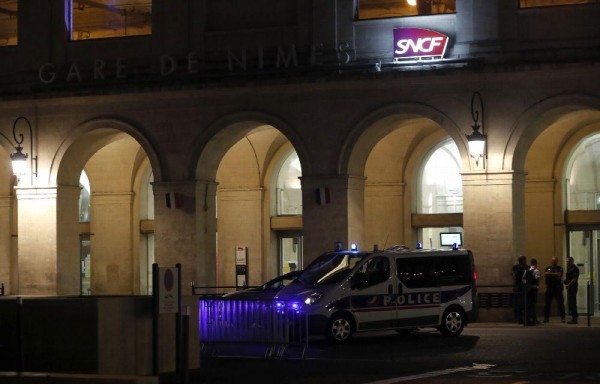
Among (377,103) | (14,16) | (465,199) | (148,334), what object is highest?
(14,16)

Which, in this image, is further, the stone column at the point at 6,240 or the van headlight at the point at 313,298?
the stone column at the point at 6,240

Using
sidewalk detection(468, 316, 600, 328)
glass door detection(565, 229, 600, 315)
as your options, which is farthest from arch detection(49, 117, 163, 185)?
glass door detection(565, 229, 600, 315)

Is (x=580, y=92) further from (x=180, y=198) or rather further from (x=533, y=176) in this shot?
(x=180, y=198)

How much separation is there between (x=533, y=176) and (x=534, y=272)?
6.50 m

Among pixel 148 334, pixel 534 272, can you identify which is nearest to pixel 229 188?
pixel 534 272

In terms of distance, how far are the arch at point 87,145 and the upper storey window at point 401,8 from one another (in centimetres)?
690

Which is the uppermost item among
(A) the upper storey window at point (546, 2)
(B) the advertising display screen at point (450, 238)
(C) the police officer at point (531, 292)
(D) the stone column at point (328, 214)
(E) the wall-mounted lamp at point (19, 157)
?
(A) the upper storey window at point (546, 2)

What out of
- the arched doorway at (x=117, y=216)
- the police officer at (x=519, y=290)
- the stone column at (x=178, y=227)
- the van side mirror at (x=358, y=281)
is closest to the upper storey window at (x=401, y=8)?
the stone column at (x=178, y=227)

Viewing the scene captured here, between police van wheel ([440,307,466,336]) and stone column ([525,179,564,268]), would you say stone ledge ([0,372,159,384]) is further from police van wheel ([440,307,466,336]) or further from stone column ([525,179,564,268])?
stone column ([525,179,564,268])

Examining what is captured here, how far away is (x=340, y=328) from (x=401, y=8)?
1066cm

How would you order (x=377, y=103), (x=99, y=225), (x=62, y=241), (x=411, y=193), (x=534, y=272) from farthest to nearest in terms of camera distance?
1. (x=99, y=225)
2. (x=411, y=193)
3. (x=62, y=241)
4. (x=377, y=103)
5. (x=534, y=272)

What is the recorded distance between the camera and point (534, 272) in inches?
1227

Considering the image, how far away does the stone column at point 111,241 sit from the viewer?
41344mm

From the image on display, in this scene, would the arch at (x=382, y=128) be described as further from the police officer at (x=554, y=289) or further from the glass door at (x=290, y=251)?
the glass door at (x=290, y=251)
